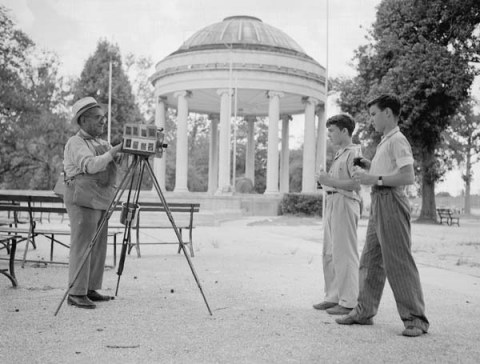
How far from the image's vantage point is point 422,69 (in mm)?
23938

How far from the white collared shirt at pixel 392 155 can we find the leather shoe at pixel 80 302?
11.0ft

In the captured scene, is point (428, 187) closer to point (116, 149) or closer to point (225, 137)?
point (225, 137)

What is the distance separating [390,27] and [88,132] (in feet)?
80.4

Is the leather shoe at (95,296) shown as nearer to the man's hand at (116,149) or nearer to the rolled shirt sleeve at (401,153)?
the man's hand at (116,149)

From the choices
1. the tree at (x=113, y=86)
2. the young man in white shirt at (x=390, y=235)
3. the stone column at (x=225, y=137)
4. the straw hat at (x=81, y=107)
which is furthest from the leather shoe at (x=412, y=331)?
the tree at (x=113, y=86)

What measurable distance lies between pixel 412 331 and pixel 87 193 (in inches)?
Result: 148

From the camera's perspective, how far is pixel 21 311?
221 inches

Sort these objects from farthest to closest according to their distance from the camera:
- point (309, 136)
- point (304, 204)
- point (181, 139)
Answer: point (309, 136)
point (181, 139)
point (304, 204)

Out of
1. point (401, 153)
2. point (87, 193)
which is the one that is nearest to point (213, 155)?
point (87, 193)

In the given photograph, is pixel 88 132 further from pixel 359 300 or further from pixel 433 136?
pixel 433 136

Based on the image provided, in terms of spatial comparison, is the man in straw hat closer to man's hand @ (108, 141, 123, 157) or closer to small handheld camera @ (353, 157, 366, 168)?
man's hand @ (108, 141, 123, 157)

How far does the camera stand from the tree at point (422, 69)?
22.2m

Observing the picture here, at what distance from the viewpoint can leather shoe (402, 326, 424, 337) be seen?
193 inches

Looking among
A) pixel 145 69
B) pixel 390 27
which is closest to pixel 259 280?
pixel 390 27
